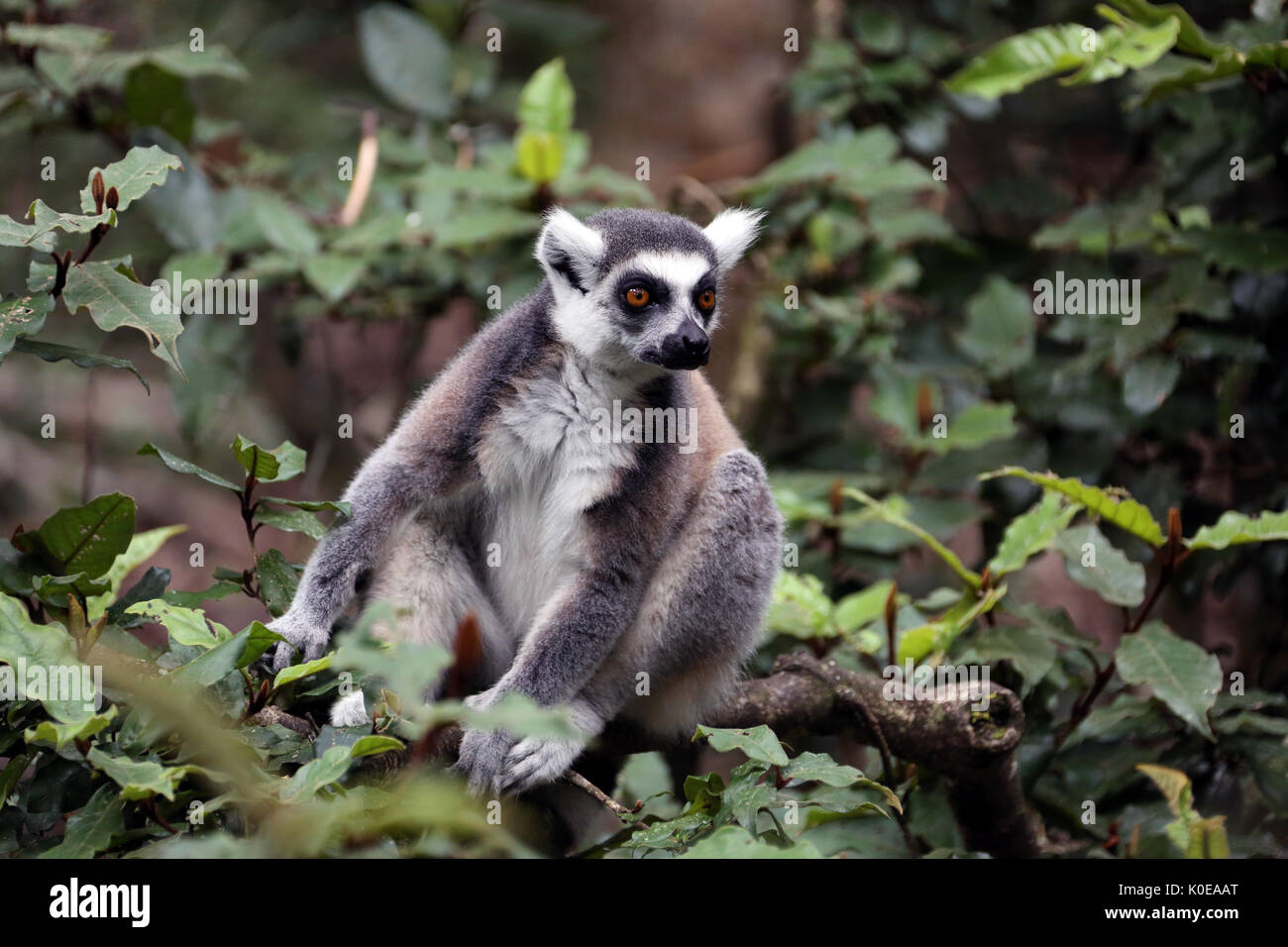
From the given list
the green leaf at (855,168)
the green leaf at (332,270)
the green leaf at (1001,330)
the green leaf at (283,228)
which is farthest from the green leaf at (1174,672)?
the green leaf at (283,228)

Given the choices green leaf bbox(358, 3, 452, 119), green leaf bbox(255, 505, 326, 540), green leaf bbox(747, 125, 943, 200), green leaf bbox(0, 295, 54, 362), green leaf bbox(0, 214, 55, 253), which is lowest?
green leaf bbox(255, 505, 326, 540)

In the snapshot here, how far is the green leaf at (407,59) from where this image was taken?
6238 mm

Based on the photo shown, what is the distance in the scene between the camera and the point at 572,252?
12.2 ft

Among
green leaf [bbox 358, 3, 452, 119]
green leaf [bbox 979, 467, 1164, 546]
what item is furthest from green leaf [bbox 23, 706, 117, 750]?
green leaf [bbox 358, 3, 452, 119]

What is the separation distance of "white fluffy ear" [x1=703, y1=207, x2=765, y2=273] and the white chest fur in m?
0.67

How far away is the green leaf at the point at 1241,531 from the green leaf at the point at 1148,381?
1.04 meters

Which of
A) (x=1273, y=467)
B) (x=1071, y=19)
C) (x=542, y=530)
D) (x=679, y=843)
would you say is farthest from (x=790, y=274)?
(x=679, y=843)

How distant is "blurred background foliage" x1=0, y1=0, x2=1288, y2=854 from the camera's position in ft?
12.8

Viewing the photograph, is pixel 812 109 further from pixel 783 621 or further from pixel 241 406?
pixel 241 406

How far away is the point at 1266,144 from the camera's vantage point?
447cm

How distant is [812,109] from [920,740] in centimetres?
455

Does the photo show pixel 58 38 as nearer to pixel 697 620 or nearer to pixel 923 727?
pixel 697 620

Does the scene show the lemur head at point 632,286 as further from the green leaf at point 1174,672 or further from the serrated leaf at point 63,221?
the green leaf at point 1174,672

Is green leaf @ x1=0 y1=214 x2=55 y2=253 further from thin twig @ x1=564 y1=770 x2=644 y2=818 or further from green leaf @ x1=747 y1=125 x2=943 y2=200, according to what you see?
green leaf @ x1=747 y1=125 x2=943 y2=200
